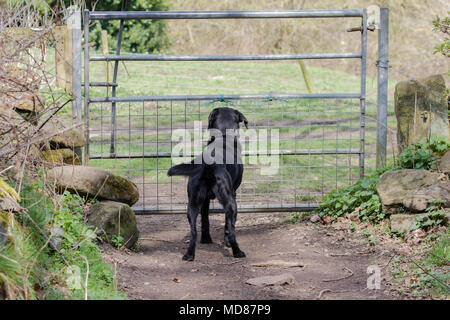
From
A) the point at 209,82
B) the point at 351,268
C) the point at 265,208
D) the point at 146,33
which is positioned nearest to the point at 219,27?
the point at 146,33

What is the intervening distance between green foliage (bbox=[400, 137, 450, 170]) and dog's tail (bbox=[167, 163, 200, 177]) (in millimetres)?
2457

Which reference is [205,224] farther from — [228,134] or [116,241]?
[116,241]

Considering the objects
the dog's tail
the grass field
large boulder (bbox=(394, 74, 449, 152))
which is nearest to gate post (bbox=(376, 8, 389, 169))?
large boulder (bbox=(394, 74, 449, 152))

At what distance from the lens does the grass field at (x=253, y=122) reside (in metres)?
8.00

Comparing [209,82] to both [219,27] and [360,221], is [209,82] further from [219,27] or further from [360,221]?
[360,221]

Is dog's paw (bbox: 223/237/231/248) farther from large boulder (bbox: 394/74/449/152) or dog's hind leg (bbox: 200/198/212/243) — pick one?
large boulder (bbox: 394/74/449/152)

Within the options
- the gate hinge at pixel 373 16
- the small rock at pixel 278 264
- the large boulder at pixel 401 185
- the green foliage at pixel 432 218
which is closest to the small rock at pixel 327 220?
the large boulder at pixel 401 185

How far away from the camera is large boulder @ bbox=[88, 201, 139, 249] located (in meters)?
5.45

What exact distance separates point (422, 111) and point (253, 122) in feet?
19.0

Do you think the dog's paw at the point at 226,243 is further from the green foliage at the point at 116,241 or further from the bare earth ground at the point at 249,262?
the green foliage at the point at 116,241

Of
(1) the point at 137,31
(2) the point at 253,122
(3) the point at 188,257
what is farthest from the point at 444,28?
(1) the point at 137,31

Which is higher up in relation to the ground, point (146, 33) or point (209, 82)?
point (146, 33)
